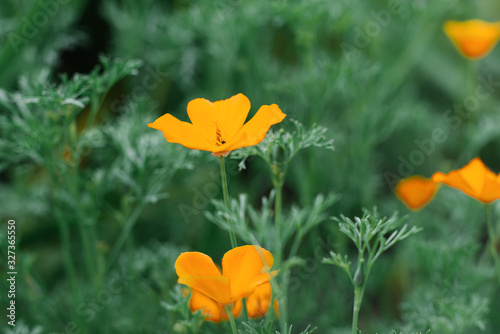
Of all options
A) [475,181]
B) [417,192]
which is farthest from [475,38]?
[475,181]

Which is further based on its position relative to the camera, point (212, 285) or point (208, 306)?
point (208, 306)

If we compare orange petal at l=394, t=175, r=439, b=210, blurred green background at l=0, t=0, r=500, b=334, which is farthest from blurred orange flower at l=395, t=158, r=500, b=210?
orange petal at l=394, t=175, r=439, b=210

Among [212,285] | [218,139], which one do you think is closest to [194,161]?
[218,139]

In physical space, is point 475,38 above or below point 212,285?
above

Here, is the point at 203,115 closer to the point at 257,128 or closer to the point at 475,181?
the point at 257,128

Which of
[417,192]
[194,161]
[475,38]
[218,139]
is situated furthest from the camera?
[475,38]

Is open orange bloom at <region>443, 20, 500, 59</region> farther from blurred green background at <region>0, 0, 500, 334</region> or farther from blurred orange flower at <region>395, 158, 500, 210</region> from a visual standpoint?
blurred orange flower at <region>395, 158, 500, 210</region>

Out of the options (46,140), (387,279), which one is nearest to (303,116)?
(387,279)

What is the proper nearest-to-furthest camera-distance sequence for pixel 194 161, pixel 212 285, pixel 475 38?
pixel 212 285 < pixel 194 161 < pixel 475 38
